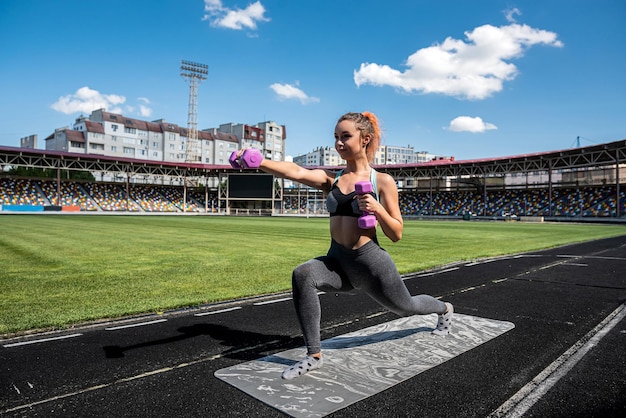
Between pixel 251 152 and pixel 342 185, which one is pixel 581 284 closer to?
pixel 342 185

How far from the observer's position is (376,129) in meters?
3.68

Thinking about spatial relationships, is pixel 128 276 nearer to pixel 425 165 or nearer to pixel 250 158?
pixel 250 158

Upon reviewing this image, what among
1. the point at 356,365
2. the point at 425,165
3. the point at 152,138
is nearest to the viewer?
the point at 356,365

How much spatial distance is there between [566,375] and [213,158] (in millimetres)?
109585

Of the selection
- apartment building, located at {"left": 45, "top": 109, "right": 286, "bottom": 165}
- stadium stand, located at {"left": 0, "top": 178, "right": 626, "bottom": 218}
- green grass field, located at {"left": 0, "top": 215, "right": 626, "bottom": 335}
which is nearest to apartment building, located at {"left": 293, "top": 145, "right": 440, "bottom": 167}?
apartment building, located at {"left": 45, "top": 109, "right": 286, "bottom": 165}

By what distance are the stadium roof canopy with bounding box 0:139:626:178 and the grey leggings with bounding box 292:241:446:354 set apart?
165 ft

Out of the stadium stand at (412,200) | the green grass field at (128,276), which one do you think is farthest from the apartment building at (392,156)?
the green grass field at (128,276)

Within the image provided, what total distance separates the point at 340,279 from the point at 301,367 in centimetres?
78

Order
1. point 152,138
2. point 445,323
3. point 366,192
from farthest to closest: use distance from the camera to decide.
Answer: point 152,138 → point 445,323 → point 366,192

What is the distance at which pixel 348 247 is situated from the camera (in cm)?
341

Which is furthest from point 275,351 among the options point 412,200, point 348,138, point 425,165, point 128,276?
point 412,200

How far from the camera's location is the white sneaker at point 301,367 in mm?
3279

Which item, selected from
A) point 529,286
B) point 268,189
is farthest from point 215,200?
point 529,286

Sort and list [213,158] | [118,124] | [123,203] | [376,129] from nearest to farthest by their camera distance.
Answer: [376,129] < [123,203] < [118,124] < [213,158]
